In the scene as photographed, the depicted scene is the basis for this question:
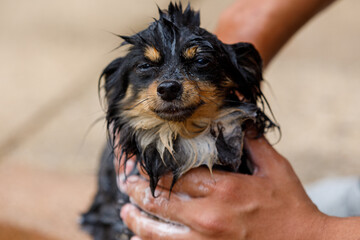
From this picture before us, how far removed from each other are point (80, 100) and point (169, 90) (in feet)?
10.4

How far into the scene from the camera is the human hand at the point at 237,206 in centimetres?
195

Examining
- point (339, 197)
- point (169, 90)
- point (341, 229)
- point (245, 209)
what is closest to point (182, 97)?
point (169, 90)

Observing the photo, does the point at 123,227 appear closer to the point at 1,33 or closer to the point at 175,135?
the point at 175,135

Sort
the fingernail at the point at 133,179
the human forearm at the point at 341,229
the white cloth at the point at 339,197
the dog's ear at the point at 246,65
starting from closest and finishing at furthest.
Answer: the human forearm at the point at 341,229 → the dog's ear at the point at 246,65 → the fingernail at the point at 133,179 → the white cloth at the point at 339,197

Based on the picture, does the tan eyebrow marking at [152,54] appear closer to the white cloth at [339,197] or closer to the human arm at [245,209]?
the human arm at [245,209]

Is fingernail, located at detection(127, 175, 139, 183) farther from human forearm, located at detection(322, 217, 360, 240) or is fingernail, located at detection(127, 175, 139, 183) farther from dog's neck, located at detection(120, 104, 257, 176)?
human forearm, located at detection(322, 217, 360, 240)

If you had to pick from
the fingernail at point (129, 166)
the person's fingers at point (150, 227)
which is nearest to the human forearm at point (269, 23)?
the fingernail at point (129, 166)

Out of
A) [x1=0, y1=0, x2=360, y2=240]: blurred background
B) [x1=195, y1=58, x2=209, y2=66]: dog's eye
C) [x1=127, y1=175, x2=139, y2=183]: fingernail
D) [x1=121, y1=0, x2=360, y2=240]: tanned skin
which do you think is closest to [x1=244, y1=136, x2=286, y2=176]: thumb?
[x1=121, y1=0, x2=360, y2=240]: tanned skin

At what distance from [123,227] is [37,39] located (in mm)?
4129

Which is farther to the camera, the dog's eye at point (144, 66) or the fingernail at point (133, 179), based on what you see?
the fingernail at point (133, 179)

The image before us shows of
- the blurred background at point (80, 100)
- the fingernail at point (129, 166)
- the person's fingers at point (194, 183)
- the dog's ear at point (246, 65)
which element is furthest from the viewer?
the blurred background at point (80, 100)

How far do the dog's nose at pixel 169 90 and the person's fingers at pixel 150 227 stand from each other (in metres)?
0.56

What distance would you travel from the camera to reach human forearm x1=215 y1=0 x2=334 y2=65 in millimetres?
2654

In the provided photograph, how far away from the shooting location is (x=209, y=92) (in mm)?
2100
